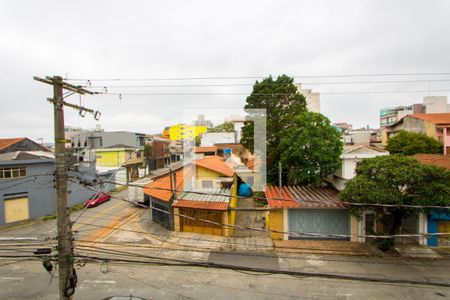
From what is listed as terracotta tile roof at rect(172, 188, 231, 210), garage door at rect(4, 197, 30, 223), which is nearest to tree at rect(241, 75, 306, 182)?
terracotta tile roof at rect(172, 188, 231, 210)

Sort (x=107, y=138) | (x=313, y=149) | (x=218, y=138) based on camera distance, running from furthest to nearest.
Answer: (x=218, y=138), (x=107, y=138), (x=313, y=149)

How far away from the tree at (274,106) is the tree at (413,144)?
34.3ft

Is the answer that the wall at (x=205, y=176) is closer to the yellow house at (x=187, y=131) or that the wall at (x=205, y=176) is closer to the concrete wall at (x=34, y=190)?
the concrete wall at (x=34, y=190)

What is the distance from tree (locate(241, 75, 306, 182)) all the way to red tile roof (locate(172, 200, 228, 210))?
8808mm

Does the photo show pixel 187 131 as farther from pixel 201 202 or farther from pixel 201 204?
pixel 201 204

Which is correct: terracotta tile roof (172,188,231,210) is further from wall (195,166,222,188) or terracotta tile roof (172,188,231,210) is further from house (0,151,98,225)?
house (0,151,98,225)

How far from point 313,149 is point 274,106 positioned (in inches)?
298

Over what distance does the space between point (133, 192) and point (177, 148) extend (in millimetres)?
39757

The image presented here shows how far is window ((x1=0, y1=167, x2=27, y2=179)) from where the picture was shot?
738 inches

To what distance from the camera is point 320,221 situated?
15312 millimetres

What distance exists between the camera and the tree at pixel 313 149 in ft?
57.3

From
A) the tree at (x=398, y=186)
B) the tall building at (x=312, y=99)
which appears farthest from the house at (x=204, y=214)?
the tall building at (x=312, y=99)

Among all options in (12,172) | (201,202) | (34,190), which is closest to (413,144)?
(201,202)

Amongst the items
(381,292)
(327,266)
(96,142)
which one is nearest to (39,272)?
(327,266)
